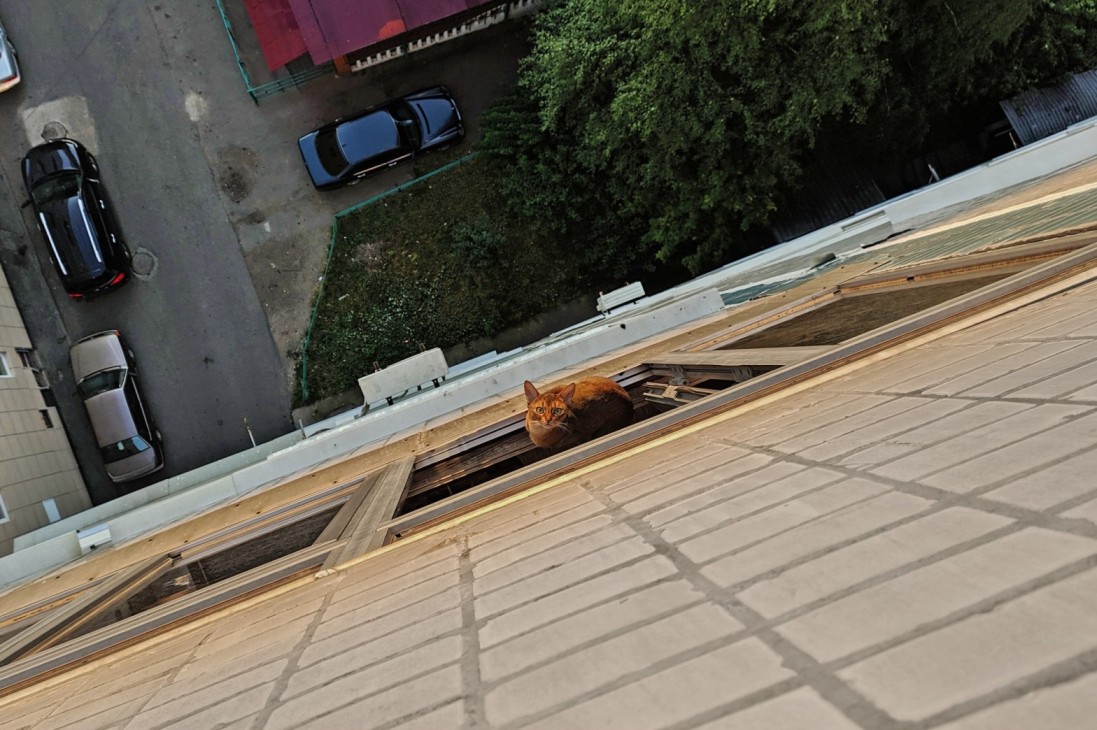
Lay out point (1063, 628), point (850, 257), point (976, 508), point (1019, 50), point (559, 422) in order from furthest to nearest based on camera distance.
Answer: point (1019, 50) < point (850, 257) < point (559, 422) < point (976, 508) < point (1063, 628)

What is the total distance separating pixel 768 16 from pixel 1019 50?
5.45m

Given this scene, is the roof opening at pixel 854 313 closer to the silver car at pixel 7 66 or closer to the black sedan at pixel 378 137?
the black sedan at pixel 378 137

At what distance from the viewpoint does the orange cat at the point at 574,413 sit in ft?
13.9

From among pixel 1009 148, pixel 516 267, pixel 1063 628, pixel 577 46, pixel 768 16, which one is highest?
pixel 577 46

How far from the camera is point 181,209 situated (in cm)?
1177

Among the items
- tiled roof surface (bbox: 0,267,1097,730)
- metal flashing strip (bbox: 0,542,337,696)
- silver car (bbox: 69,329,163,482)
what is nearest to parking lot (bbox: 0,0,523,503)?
silver car (bbox: 69,329,163,482)

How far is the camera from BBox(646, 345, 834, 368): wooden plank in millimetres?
3221

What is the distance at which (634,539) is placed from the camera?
5.49 feet

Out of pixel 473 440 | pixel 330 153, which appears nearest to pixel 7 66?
pixel 330 153

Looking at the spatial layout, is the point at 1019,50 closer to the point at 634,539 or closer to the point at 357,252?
the point at 357,252

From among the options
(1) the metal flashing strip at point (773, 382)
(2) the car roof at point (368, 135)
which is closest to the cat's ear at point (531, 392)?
(1) the metal flashing strip at point (773, 382)

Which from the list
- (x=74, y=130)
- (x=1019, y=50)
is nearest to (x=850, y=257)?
(x=1019, y=50)

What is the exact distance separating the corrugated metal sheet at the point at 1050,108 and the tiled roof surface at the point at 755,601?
1174 cm

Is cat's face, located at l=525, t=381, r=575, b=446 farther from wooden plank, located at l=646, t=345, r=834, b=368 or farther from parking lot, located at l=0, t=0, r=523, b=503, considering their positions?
parking lot, located at l=0, t=0, r=523, b=503
